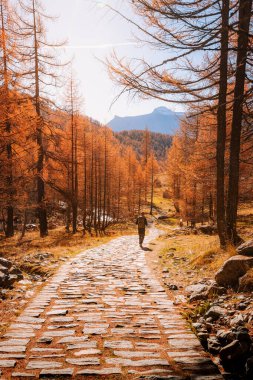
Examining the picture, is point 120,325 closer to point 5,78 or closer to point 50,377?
point 50,377

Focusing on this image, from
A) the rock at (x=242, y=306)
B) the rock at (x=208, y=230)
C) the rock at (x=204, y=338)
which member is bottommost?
the rock at (x=208, y=230)

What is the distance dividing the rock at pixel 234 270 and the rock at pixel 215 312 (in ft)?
4.01

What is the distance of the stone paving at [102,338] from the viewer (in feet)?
11.5

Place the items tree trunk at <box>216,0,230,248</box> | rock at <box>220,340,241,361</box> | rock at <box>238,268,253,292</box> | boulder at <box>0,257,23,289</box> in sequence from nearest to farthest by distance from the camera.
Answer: rock at <box>220,340,241,361</box> < rock at <box>238,268,253,292</box> < boulder at <box>0,257,23,289</box> < tree trunk at <box>216,0,230,248</box>

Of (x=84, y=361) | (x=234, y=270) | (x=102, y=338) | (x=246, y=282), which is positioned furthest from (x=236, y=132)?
(x=84, y=361)

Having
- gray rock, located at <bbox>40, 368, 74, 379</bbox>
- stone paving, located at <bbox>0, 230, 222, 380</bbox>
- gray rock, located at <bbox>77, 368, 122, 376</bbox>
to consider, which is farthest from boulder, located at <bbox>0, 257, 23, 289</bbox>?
gray rock, located at <bbox>77, 368, 122, 376</bbox>

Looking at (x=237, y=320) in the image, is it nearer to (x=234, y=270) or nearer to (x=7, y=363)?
(x=234, y=270)

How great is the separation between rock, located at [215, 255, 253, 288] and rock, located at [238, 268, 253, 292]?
0.68 ft

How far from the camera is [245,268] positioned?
6305 millimetres

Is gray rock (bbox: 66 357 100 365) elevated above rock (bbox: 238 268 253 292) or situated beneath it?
situated beneath

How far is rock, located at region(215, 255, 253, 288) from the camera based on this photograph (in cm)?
632

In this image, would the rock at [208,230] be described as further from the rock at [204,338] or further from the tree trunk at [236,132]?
the rock at [204,338]

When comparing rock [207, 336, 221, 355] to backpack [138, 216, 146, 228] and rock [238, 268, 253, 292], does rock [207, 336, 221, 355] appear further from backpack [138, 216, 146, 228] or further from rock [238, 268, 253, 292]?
backpack [138, 216, 146, 228]

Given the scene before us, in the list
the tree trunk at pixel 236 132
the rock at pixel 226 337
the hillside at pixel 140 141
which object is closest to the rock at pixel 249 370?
Answer: the rock at pixel 226 337
